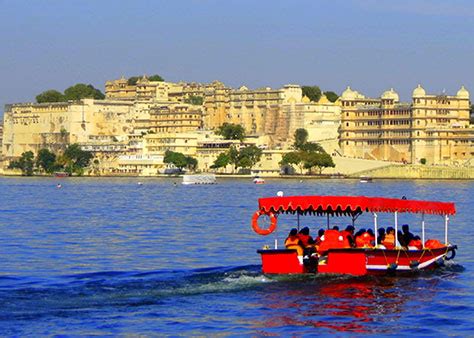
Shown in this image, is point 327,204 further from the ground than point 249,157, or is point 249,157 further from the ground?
point 249,157

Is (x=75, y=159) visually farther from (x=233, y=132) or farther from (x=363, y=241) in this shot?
(x=363, y=241)

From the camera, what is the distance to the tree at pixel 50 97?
6353 inches

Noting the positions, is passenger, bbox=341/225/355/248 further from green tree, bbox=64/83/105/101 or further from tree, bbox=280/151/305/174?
green tree, bbox=64/83/105/101

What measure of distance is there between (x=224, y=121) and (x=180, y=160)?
18939mm

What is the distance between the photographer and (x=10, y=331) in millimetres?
20266

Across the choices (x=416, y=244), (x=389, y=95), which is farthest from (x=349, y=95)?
(x=416, y=244)

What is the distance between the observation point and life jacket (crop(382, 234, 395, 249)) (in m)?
26.5

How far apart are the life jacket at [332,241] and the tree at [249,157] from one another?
98743mm

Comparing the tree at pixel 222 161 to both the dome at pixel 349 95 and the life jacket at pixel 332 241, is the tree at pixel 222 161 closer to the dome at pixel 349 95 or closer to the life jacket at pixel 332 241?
the dome at pixel 349 95

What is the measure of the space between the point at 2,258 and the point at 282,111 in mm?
107401

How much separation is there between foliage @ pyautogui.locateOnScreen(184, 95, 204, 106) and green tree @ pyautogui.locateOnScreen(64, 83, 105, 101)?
588 inches

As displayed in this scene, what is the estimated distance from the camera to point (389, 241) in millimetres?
26516

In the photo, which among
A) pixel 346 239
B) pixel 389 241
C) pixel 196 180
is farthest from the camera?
pixel 196 180

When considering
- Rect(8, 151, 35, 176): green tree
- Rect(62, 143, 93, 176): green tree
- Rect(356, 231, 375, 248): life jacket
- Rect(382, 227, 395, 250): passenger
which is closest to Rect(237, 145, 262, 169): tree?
Rect(62, 143, 93, 176): green tree
